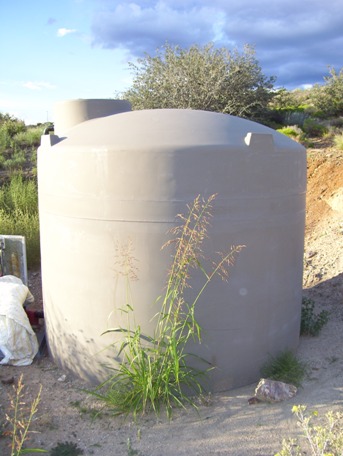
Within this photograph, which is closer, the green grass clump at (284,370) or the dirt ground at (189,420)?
the dirt ground at (189,420)

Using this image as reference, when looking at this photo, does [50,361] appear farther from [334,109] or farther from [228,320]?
[334,109]

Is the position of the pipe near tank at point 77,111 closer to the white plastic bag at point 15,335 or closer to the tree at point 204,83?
the white plastic bag at point 15,335

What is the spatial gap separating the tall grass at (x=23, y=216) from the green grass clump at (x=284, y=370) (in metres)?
4.28

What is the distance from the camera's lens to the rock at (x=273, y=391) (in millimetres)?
3516

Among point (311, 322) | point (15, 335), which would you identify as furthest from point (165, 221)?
point (311, 322)

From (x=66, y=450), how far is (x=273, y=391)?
59.9 inches

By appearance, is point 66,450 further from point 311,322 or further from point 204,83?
point 204,83

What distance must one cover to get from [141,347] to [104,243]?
814mm

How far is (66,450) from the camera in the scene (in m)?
3.04

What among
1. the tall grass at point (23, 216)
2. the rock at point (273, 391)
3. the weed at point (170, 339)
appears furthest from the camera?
the tall grass at point (23, 216)

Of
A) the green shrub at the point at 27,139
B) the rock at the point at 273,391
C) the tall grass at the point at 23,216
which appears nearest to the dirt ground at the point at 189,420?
the rock at the point at 273,391

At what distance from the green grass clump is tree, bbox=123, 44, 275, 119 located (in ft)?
33.6

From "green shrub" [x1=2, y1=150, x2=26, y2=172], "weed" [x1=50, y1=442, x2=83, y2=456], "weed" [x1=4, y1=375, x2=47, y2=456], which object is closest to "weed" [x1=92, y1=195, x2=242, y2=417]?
"weed" [x1=50, y1=442, x2=83, y2=456]

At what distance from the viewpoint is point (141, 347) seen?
3.51 meters
